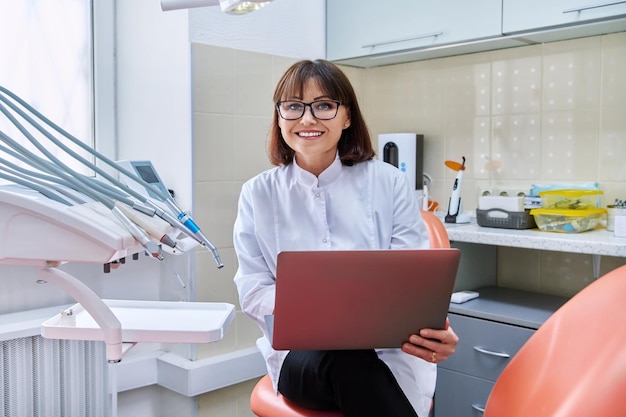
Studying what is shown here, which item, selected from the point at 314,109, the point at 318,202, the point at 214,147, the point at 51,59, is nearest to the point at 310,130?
the point at 314,109

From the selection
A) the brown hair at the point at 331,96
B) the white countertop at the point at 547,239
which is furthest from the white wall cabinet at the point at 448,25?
the brown hair at the point at 331,96

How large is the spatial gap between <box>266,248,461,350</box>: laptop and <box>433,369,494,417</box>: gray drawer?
885 millimetres

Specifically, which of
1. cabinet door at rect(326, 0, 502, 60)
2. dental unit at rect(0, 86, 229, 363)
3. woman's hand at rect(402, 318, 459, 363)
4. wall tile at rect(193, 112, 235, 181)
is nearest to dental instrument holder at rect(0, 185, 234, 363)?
dental unit at rect(0, 86, 229, 363)

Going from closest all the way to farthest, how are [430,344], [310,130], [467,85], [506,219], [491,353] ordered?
[430,344] → [310,130] → [491,353] → [506,219] → [467,85]

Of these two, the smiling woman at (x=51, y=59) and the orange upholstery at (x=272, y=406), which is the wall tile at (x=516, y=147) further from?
the smiling woman at (x=51, y=59)

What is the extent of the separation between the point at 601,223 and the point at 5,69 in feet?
7.24

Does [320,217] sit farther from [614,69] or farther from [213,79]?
[614,69]

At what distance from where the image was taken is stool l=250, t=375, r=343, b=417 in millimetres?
1408

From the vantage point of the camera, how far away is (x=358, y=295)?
47.2 inches

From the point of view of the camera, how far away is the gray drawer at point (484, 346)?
6.49 ft

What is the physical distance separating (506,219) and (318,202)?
0.89 m

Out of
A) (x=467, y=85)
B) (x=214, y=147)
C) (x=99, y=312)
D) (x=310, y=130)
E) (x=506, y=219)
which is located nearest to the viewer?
(x=99, y=312)

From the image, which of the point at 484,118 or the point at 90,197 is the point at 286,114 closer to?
the point at 90,197

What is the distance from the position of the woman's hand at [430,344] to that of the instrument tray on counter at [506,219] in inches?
39.3
